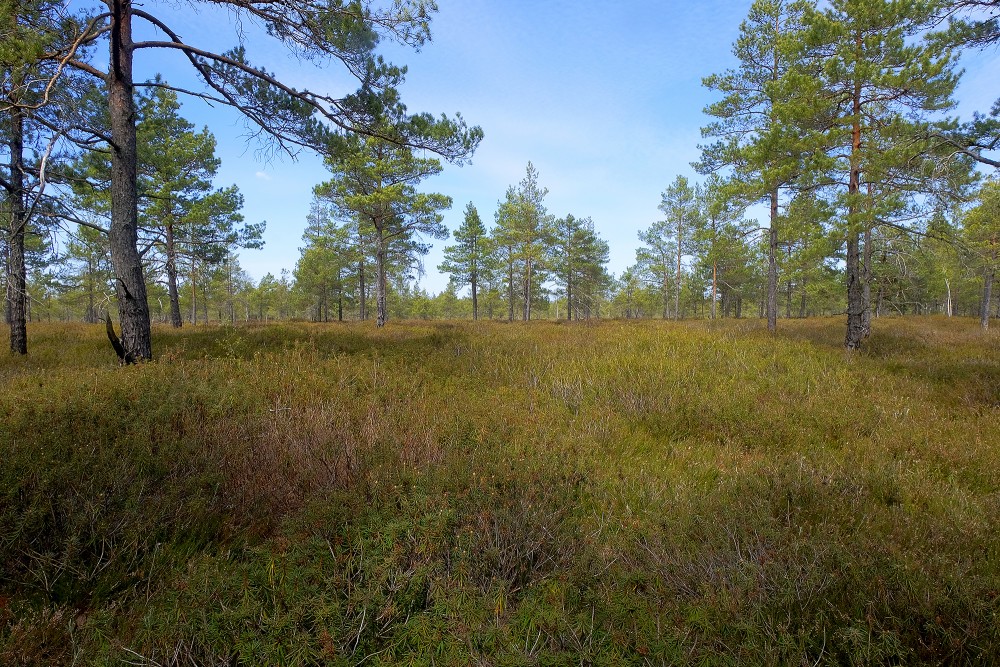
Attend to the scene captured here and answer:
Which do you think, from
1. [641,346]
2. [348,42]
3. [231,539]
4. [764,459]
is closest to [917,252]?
[641,346]

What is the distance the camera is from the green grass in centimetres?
161

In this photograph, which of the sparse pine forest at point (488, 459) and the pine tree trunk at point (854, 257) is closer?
the sparse pine forest at point (488, 459)

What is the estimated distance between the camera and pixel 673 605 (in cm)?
183

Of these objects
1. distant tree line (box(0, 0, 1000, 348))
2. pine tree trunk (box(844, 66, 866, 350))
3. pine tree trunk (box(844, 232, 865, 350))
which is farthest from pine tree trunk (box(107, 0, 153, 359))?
pine tree trunk (box(844, 232, 865, 350))

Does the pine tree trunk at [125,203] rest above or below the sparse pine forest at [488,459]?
above

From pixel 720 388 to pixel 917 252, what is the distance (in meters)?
9.28

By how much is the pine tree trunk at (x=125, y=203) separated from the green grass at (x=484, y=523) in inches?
27.3

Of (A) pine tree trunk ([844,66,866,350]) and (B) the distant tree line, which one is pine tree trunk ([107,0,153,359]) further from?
(A) pine tree trunk ([844,66,866,350])

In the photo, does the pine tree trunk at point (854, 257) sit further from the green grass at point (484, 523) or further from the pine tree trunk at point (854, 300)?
the green grass at point (484, 523)

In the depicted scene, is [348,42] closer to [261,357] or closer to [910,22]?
[261,357]

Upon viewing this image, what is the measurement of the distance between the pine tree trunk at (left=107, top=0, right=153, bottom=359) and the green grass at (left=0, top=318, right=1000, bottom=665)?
2.28ft

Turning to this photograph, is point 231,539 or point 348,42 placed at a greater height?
point 348,42

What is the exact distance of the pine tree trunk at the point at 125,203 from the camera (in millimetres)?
5613

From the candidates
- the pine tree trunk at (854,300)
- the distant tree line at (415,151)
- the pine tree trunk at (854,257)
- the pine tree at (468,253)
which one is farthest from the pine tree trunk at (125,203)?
the pine tree at (468,253)
